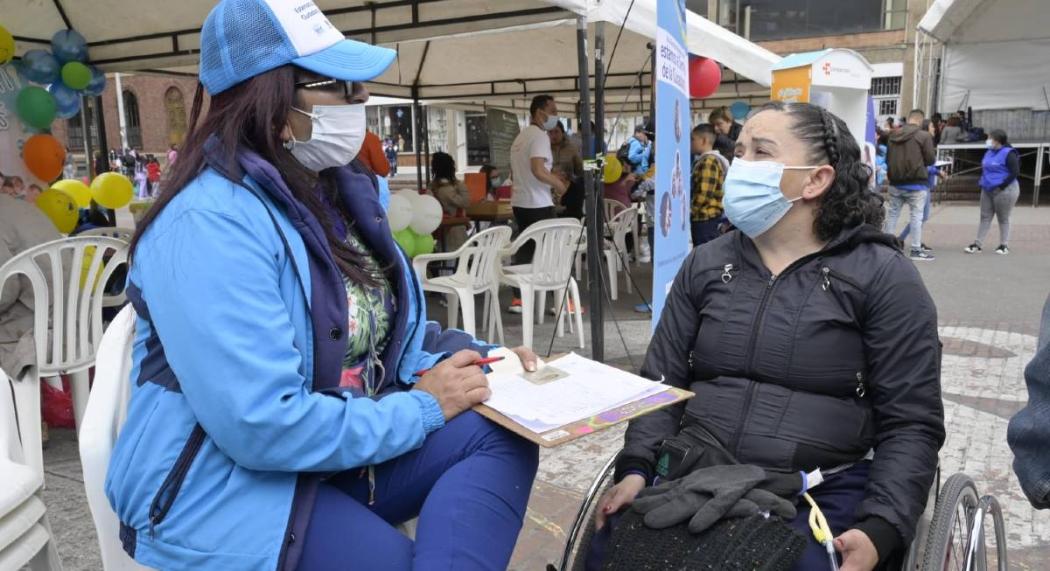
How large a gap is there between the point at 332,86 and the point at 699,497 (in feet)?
3.85

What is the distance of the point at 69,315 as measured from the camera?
3.64 m

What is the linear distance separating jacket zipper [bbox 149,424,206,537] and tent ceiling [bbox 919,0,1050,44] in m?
18.1

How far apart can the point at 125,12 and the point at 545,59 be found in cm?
440

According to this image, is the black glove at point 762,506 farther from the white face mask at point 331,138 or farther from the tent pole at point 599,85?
the tent pole at point 599,85

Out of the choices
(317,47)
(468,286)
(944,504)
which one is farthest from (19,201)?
(944,504)

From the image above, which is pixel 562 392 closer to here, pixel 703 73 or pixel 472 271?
pixel 472 271

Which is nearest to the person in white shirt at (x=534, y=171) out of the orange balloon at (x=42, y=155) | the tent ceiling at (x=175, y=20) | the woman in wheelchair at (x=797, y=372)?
the tent ceiling at (x=175, y=20)

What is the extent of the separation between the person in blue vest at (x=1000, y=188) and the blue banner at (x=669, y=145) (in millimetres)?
7918

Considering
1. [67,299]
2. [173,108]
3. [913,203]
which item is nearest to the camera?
[67,299]

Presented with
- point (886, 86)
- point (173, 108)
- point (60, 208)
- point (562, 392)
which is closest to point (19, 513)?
point (562, 392)

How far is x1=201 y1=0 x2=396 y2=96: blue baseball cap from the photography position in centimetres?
151

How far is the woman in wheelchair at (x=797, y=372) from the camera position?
168 centimetres

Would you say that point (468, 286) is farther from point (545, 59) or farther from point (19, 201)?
point (545, 59)

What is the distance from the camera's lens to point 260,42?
1.52 metres
